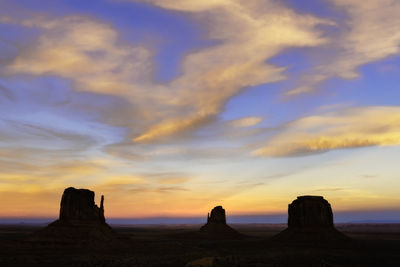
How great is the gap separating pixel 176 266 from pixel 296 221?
5686cm

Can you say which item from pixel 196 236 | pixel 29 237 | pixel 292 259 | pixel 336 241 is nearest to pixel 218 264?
pixel 292 259

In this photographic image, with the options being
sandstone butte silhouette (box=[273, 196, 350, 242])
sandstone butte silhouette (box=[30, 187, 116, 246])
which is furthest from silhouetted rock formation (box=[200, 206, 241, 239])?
sandstone butte silhouette (box=[30, 187, 116, 246])

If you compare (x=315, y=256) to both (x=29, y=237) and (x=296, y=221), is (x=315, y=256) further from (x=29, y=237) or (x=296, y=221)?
(x=29, y=237)

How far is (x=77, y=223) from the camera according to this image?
82.8 metres

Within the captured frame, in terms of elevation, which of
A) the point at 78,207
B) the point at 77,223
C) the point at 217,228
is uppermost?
the point at 78,207

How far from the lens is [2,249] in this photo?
71.4m

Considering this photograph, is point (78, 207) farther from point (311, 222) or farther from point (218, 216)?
point (218, 216)

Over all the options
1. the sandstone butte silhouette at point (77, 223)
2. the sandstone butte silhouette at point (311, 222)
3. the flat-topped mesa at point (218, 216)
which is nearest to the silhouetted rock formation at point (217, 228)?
the flat-topped mesa at point (218, 216)

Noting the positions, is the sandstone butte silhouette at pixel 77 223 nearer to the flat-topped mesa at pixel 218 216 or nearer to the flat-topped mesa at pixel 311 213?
the flat-topped mesa at pixel 311 213

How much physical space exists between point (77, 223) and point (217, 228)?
210 feet

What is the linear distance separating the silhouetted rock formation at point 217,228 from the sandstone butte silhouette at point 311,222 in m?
32.2

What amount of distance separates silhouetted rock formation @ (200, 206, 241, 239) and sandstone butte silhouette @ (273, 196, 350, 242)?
32.2m

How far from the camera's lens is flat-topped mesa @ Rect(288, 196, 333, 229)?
329 ft

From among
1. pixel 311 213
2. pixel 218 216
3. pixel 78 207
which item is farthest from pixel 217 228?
pixel 78 207
